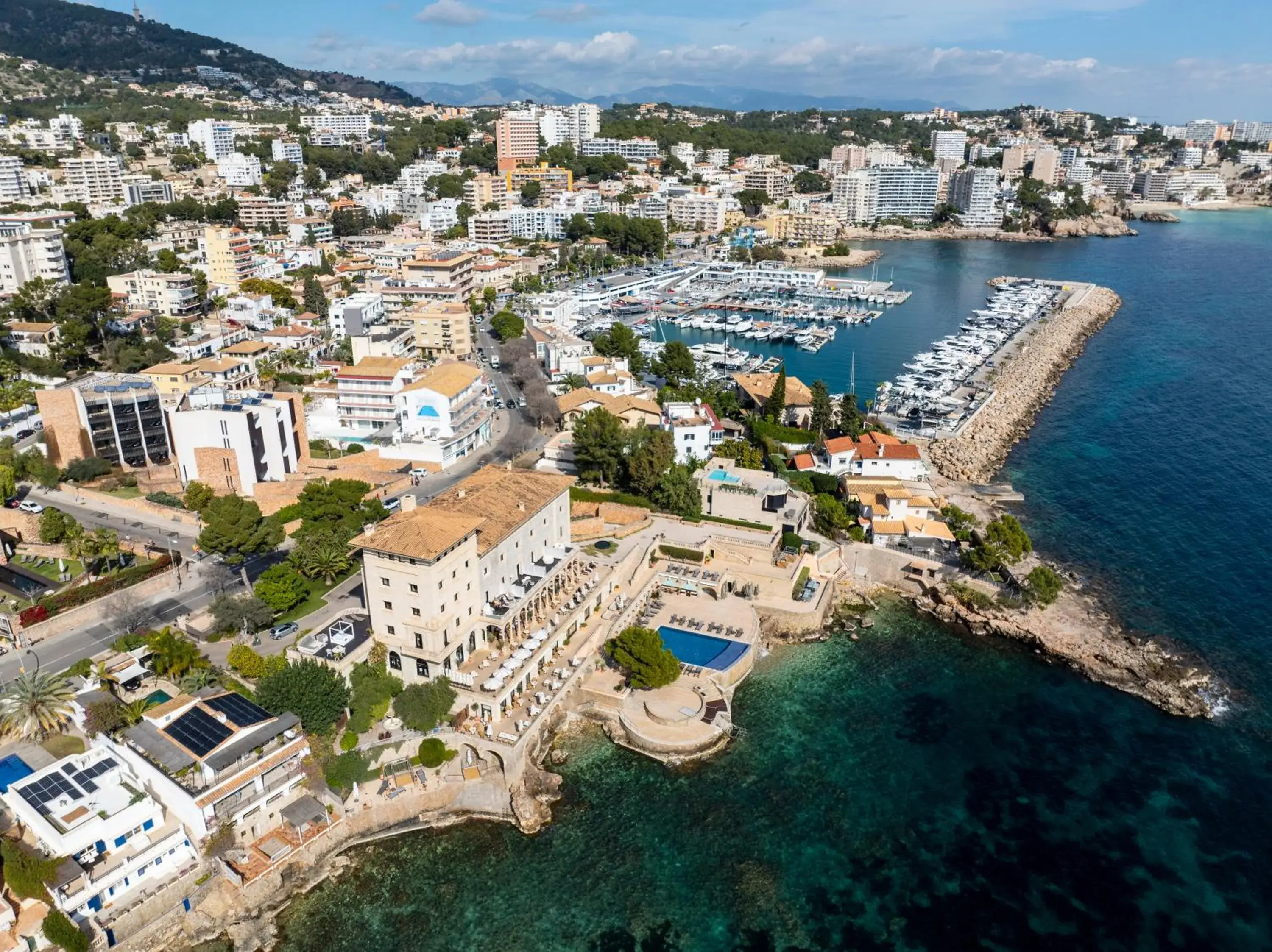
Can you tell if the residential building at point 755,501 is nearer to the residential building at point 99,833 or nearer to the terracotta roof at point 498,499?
the terracotta roof at point 498,499

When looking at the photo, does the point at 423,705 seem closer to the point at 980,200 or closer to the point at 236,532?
the point at 236,532

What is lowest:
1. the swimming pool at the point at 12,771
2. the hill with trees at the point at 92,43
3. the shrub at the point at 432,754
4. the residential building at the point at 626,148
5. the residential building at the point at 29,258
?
the shrub at the point at 432,754

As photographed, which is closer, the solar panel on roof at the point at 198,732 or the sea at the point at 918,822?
the sea at the point at 918,822

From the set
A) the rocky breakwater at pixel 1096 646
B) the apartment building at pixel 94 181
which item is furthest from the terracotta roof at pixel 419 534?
the apartment building at pixel 94 181

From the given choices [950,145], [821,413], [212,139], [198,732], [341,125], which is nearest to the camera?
[198,732]

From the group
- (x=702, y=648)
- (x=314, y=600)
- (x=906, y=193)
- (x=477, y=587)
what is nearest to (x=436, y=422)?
(x=314, y=600)

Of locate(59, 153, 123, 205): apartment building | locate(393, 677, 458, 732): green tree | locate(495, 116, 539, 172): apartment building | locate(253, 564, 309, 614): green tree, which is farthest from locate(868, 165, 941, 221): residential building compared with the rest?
locate(393, 677, 458, 732): green tree

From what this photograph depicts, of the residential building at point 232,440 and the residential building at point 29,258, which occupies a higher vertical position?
the residential building at point 29,258

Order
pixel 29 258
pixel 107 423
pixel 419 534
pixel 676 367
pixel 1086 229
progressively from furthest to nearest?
pixel 1086 229 < pixel 29 258 < pixel 676 367 < pixel 107 423 < pixel 419 534
